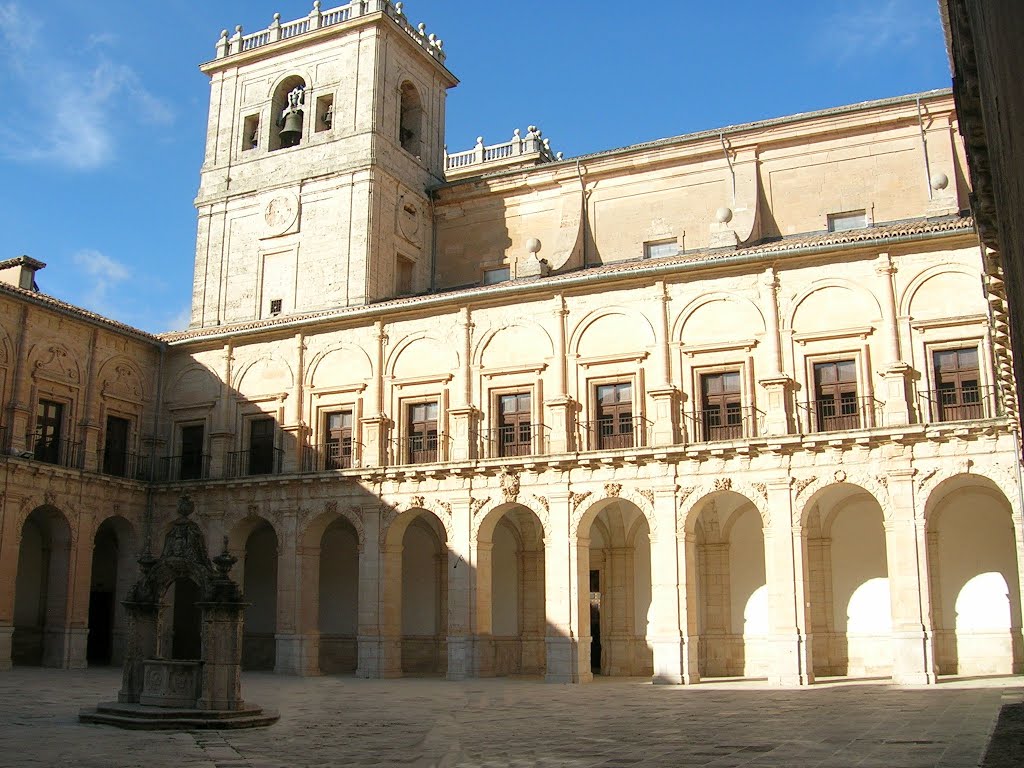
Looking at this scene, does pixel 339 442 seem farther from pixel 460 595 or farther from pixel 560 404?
pixel 560 404

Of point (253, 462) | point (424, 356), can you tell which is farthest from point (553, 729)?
point (253, 462)

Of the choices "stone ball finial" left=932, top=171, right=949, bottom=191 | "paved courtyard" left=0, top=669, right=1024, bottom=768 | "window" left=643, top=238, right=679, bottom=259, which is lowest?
"paved courtyard" left=0, top=669, right=1024, bottom=768

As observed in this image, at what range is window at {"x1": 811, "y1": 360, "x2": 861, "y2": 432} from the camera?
87.6ft

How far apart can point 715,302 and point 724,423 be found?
3086 millimetres

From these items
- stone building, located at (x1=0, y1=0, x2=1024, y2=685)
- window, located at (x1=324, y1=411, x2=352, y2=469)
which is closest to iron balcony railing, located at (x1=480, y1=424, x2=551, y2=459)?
stone building, located at (x1=0, y1=0, x2=1024, y2=685)

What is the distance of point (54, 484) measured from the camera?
30.4m

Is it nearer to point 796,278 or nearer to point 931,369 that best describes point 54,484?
point 796,278

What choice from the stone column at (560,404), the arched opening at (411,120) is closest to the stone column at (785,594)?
Answer: the stone column at (560,404)

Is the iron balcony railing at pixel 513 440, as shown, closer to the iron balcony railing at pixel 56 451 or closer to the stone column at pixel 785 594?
the stone column at pixel 785 594

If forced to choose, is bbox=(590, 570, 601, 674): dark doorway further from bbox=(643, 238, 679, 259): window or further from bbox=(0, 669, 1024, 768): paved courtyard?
bbox=(643, 238, 679, 259): window

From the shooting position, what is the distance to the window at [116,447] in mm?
33000

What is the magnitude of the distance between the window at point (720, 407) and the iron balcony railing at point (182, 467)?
1537 cm

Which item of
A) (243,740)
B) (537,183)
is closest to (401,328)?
(537,183)

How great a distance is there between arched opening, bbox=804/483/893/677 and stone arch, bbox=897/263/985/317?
475cm
